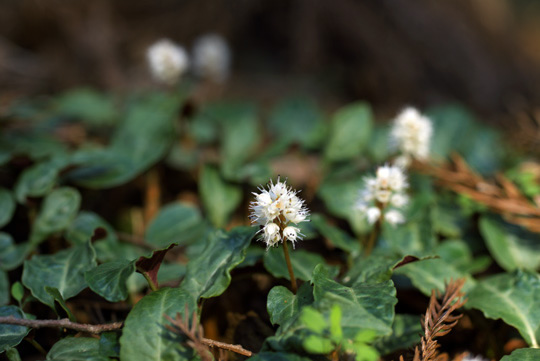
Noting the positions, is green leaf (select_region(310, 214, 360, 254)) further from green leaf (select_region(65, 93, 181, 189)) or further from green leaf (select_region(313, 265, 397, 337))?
green leaf (select_region(65, 93, 181, 189))

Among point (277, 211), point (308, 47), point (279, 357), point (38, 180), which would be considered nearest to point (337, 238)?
point (277, 211)

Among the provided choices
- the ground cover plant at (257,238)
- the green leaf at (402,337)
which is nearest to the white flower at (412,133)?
the ground cover plant at (257,238)

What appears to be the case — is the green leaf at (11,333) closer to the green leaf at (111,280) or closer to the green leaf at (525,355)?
the green leaf at (111,280)

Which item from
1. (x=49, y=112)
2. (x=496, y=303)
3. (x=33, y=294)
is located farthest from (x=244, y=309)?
(x=49, y=112)

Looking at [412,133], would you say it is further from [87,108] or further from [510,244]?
[87,108]

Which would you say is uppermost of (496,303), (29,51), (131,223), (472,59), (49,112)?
(472,59)

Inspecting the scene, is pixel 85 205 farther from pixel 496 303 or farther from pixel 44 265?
pixel 496 303
